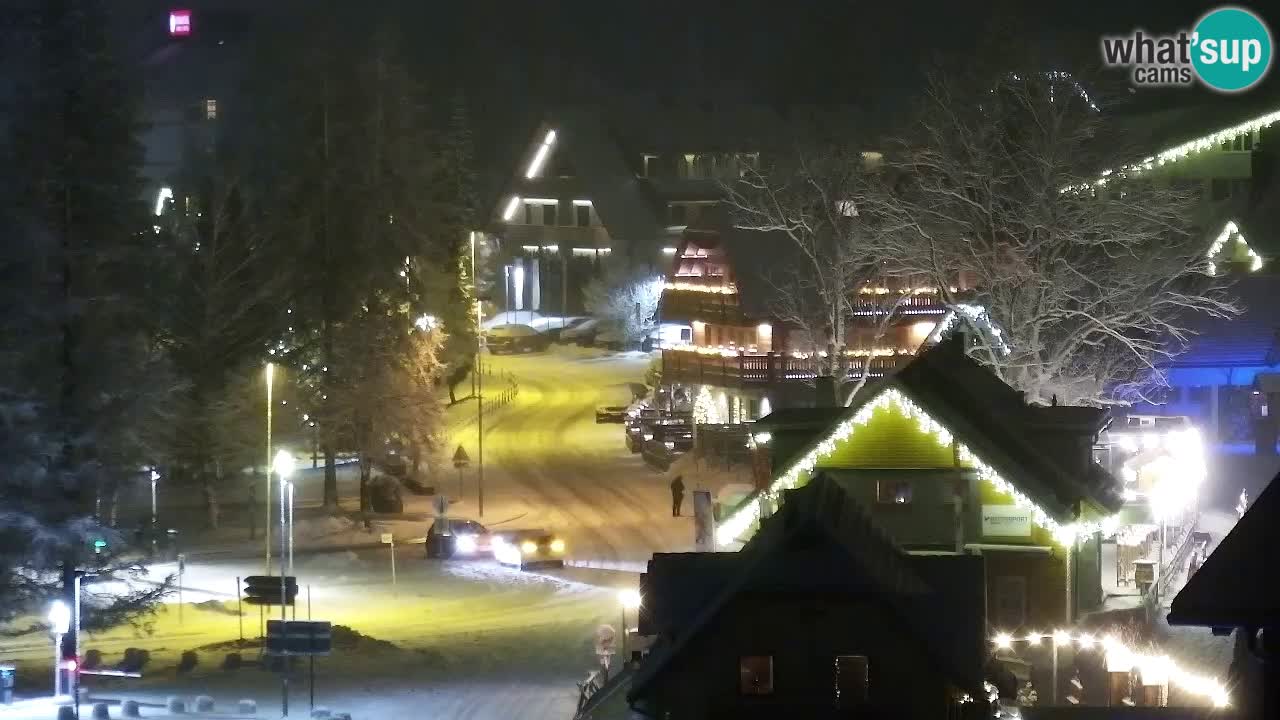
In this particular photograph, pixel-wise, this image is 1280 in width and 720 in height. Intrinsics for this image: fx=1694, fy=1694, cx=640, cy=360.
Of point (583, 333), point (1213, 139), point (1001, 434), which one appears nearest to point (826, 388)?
point (1001, 434)

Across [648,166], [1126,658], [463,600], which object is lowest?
[463,600]

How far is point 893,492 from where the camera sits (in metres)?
28.0

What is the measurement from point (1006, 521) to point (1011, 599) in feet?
4.21

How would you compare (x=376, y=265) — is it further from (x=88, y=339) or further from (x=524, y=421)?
(x=88, y=339)

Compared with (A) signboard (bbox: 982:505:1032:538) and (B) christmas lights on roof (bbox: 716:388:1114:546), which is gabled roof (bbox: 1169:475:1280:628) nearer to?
(B) christmas lights on roof (bbox: 716:388:1114:546)

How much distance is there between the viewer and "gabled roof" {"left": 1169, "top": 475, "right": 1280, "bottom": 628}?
23.5ft

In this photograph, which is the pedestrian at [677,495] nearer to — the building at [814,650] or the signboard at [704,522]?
the signboard at [704,522]

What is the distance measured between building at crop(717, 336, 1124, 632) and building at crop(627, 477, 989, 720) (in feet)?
42.6

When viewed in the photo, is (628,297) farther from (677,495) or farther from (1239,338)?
(1239,338)

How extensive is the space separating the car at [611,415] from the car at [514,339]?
21497mm

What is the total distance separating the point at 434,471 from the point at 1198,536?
29.3 m

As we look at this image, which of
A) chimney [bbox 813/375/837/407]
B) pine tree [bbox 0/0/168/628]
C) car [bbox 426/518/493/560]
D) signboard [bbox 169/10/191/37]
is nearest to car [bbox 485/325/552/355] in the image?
signboard [bbox 169/10/191/37]

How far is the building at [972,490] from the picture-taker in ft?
90.3

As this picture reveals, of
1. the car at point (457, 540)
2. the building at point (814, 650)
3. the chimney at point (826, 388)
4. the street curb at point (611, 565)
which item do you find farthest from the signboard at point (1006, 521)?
the car at point (457, 540)
